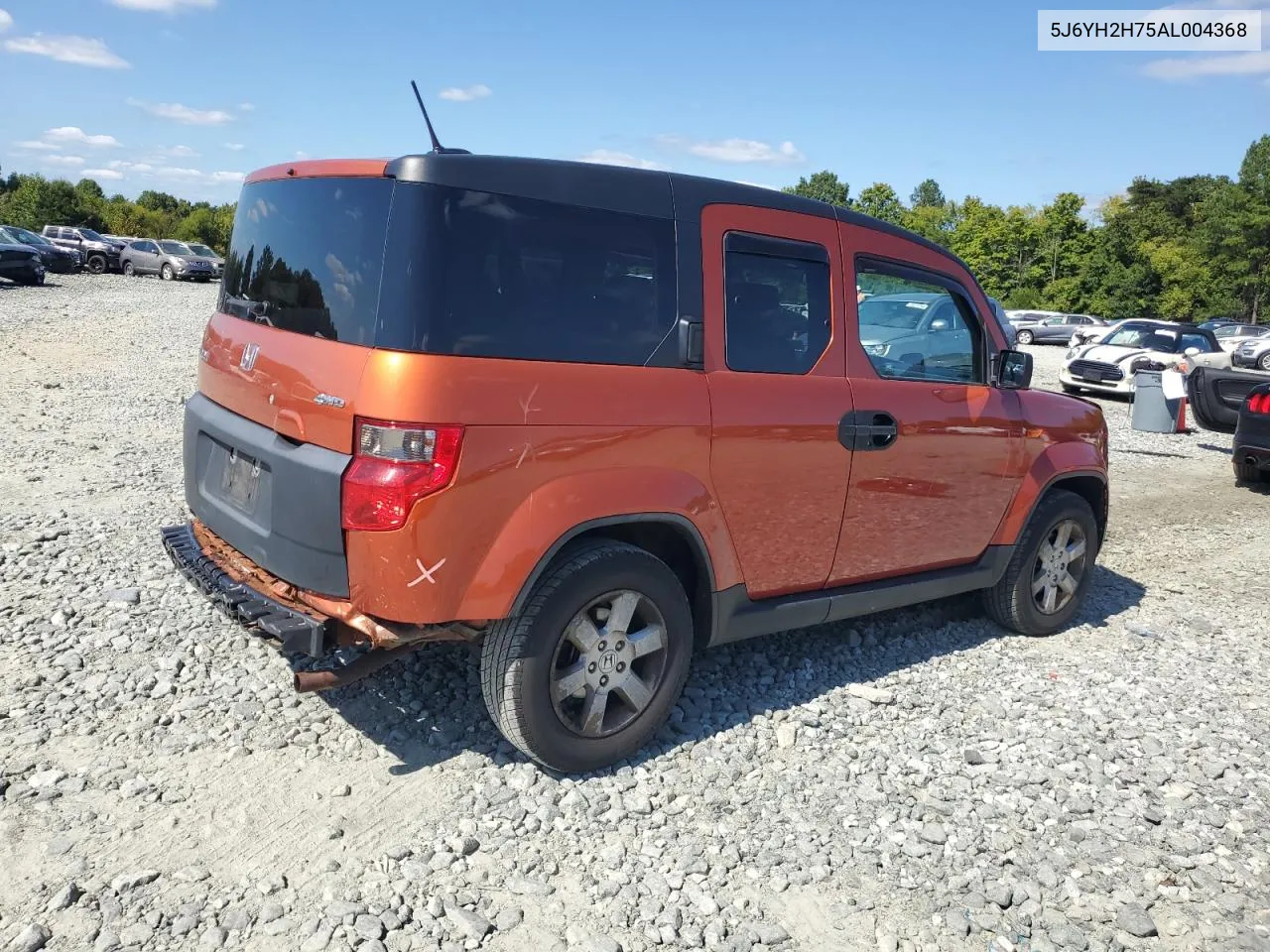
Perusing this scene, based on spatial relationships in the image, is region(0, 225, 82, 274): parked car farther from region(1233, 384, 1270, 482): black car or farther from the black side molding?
the black side molding

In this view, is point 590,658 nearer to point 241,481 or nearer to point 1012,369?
point 241,481

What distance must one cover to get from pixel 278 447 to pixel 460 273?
35.9 inches

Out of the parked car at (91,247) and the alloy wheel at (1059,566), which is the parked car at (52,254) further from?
the alloy wheel at (1059,566)

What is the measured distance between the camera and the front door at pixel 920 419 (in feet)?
14.5

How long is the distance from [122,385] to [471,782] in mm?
10371

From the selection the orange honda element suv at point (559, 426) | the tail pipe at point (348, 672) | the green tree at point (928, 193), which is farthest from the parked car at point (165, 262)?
the green tree at point (928, 193)

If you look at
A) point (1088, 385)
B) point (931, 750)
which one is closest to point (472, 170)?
point (931, 750)

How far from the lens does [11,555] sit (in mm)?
5512

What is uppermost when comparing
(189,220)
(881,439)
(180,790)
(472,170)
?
(189,220)

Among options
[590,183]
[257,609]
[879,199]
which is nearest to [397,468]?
[257,609]

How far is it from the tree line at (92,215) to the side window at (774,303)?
62.0 meters

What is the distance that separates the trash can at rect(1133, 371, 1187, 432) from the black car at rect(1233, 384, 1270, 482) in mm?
4698

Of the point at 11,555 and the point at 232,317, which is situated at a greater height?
the point at 232,317

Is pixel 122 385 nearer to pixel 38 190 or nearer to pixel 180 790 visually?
pixel 180 790
